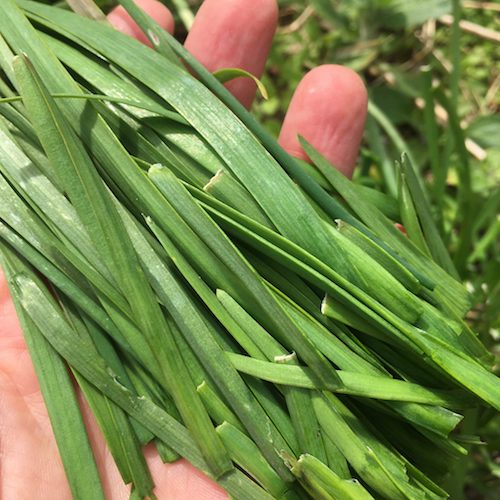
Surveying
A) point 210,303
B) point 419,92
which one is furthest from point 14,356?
point 419,92

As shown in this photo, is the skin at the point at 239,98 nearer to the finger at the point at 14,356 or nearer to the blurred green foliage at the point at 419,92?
the finger at the point at 14,356

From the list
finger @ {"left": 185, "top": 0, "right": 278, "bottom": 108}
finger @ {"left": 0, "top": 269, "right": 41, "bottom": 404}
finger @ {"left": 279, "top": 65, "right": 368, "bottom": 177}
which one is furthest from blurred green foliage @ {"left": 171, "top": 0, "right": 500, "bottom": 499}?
finger @ {"left": 0, "top": 269, "right": 41, "bottom": 404}

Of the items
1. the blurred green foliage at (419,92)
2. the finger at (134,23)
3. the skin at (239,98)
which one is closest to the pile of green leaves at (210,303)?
the skin at (239,98)

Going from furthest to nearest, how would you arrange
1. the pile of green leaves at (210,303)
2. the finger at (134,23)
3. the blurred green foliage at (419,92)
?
the blurred green foliage at (419,92)
the finger at (134,23)
the pile of green leaves at (210,303)

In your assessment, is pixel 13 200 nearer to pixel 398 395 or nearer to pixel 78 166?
pixel 78 166

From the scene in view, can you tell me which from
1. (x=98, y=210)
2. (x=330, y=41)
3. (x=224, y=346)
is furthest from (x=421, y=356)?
(x=330, y=41)

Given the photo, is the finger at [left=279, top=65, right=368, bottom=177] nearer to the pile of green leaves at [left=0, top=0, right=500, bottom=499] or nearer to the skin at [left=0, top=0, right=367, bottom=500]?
the skin at [left=0, top=0, right=367, bottom=500]

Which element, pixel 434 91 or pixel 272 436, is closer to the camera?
pixel 272 436
